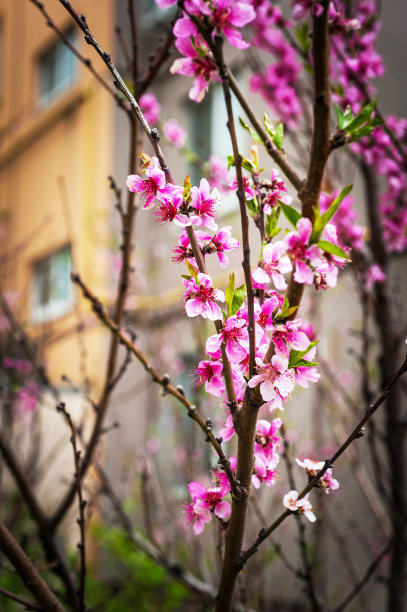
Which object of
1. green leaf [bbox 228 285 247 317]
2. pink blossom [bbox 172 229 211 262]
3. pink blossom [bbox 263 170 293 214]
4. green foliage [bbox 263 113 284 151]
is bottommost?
green leaf [bbox 228 285 247 317]

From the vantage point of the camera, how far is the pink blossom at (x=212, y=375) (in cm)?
105

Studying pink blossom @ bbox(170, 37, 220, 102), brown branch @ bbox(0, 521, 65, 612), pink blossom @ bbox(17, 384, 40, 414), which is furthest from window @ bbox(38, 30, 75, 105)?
brown branch @ bbox(0, 521, 65, 612)

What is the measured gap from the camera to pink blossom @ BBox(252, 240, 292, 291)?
94 cm

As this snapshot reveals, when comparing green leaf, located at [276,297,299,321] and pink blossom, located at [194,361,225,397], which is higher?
green leaf, located at [276,297,299,321]

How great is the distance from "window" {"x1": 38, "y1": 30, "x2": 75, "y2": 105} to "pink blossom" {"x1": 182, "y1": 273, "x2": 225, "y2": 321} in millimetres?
9500

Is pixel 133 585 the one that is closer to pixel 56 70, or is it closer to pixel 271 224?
pixel 271 224

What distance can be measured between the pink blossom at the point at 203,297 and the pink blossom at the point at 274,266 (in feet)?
0.25

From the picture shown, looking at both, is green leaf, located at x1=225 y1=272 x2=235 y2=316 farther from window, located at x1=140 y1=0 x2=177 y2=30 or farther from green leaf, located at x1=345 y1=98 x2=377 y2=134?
window, located at x1=140 y1=0 x2=177 y2=30

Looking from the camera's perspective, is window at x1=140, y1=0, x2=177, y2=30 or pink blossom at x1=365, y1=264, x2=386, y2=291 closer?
pink blossom at x1=365, y1=264, x2=386, y2=291

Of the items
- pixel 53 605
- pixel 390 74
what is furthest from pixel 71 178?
pixel 53 605

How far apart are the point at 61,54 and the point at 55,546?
31.5 feet

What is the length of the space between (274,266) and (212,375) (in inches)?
9.3

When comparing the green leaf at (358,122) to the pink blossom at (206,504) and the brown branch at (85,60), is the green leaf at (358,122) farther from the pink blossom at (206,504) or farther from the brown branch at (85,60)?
the brown branch at (85,60)

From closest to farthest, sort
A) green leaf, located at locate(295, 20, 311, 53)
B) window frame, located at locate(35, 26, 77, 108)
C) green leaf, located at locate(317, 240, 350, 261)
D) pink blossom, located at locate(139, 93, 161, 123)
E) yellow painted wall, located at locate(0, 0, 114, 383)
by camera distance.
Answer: green leaf, located at locate(317, 240, 350, 261) → green leaf, located at locate(295, 20, 311, 53) → pink blossom, located at locate(139, 93, 161, 123) → yellow painted wall, located at locate(0, 0, 114, 383) → window frame, located at locate(35, 26, 77, 108)
